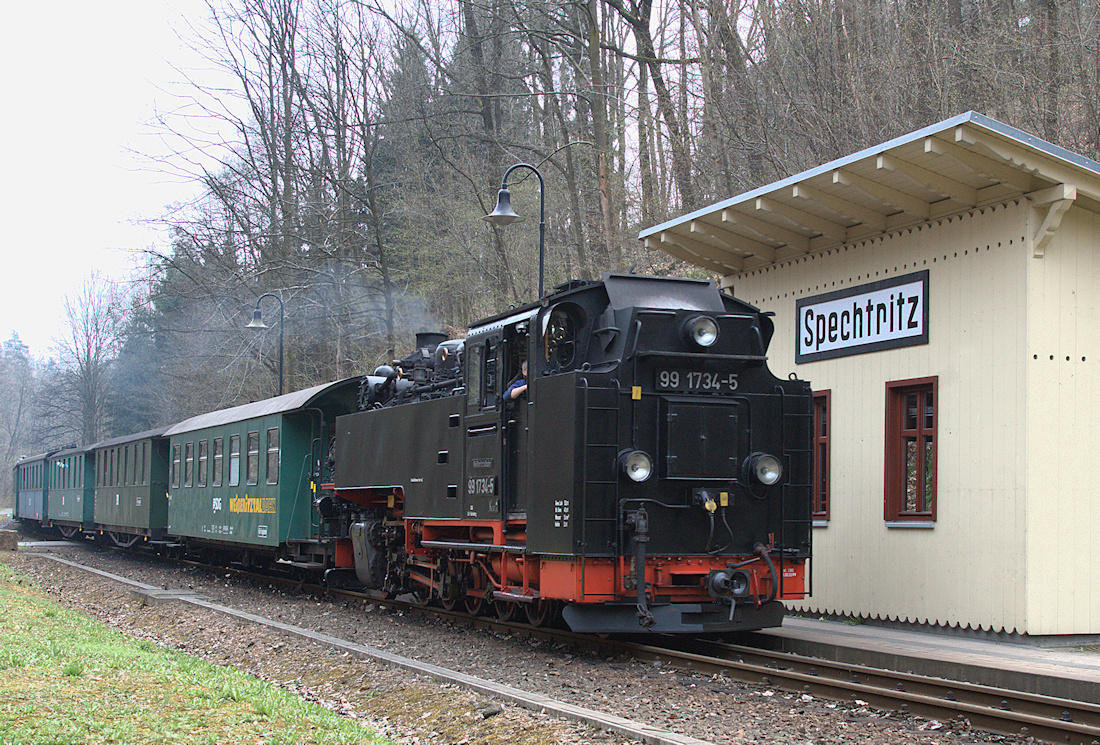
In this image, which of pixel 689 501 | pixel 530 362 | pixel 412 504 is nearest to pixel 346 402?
pixel 412 504

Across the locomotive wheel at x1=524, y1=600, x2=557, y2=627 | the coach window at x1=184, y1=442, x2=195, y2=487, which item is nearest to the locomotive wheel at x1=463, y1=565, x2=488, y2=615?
the locomotive wheel at x1=524, y1=600, x2=557, y2=627

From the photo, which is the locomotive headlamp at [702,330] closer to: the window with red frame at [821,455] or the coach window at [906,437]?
the coach window at [906,437]

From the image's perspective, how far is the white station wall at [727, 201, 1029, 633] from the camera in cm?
967

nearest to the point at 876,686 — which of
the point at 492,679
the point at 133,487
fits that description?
the point at 492,679

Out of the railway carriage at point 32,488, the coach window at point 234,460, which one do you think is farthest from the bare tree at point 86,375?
the coach window at point 234,460

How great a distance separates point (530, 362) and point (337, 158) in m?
24.9

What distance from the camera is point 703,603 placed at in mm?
9117

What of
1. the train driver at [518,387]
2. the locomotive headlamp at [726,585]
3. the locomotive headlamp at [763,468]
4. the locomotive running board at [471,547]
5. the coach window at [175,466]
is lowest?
the locomotive headlamp at [726,585]

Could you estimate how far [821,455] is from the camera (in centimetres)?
1238

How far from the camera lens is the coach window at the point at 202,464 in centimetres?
2018

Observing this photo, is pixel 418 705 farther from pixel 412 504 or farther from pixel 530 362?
pixel 412 504

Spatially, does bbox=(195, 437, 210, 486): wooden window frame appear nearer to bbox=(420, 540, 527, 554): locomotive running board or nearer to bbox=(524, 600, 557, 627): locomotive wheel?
bbox=(420, 540, 527, 554): locomotive running board

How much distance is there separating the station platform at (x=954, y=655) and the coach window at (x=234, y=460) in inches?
427

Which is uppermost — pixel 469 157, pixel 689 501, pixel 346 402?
pixel 469 157
